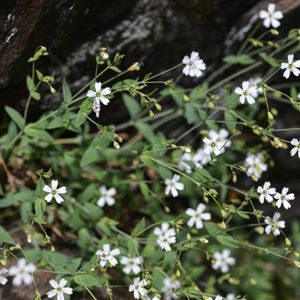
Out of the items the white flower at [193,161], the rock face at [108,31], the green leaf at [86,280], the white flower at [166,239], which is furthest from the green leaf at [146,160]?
the rock face at [108,31]

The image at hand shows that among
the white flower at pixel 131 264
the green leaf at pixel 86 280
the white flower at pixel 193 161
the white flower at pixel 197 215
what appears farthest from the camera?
the white flower at pixel 197 215

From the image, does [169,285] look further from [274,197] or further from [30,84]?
[30,84]

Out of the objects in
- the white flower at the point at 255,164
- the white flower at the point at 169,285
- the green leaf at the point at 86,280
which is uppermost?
the green leaf at the point at 86,280

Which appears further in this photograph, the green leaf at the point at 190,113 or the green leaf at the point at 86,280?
the green leaf at the point at 190,113

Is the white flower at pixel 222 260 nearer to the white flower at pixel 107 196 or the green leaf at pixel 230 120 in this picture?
the white flower at pixel 107 196

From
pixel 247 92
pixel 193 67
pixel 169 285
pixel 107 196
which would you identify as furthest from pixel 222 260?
pixel 193 67

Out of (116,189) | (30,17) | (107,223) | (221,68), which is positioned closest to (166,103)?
(221,68)
